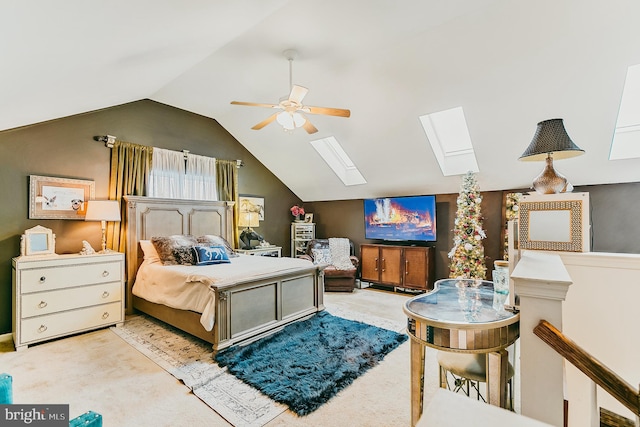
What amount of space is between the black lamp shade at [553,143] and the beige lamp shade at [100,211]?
4.27m

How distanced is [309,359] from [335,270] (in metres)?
2.78

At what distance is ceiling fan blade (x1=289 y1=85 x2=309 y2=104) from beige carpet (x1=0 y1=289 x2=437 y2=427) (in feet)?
8.45

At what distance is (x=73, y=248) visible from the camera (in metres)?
3.77

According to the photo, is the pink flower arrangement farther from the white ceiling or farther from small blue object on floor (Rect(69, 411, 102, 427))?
small blue object on floor (Rect(69, 411, 102, 427))

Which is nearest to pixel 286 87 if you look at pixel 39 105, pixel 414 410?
pixel 39 105

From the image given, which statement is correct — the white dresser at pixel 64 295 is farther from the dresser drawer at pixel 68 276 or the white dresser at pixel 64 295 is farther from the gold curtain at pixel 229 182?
the gold curtain at pixel 229 182

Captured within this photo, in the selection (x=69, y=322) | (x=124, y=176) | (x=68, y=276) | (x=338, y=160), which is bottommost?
(x=69, y=322)

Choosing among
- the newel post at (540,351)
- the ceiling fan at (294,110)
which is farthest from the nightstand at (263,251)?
the newel post at (540,351)

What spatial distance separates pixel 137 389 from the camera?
7.61 ft

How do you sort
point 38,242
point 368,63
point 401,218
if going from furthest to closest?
point 401,218 < point 368,63 < point 38,242

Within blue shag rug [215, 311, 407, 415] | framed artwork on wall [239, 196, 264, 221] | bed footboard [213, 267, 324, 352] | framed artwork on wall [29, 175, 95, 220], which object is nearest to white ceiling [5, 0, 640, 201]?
framed artwork on wall [29, 175, 95, 220]

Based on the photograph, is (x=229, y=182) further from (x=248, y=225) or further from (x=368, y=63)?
(x=368, y=63)

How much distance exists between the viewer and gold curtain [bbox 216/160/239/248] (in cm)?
542

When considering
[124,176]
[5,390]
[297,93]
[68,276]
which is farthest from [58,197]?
[5,390]
